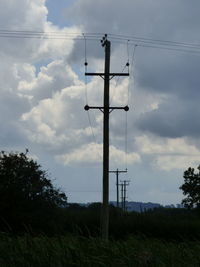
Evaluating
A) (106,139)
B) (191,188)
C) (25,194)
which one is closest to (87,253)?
(106,139)

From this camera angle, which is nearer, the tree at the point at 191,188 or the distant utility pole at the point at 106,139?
the distant utility pole at the point at 106,139

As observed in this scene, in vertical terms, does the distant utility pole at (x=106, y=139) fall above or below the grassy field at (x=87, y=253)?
above

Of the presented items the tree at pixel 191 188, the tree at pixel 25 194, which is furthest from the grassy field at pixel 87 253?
the tree at pixel 191 188

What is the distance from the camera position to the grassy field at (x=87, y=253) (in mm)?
6406

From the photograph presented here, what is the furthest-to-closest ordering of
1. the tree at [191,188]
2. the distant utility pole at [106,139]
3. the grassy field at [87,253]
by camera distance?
the tree at [191,188], the distant utility pole at [106,139], the grassy field at [87,253]

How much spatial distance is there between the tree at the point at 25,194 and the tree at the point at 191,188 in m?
34.6

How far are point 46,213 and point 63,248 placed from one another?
3451 centimetres

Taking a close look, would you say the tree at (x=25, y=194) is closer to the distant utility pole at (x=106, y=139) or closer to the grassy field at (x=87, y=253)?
the distant utility pole at (x=106, y=139)

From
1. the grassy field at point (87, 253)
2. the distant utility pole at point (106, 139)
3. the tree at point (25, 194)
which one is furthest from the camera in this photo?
the tree at point (25, 194)

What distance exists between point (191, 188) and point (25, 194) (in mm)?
40744

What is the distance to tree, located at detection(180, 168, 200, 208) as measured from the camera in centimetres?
7644

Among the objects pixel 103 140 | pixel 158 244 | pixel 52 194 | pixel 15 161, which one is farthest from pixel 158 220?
pixel 158 244

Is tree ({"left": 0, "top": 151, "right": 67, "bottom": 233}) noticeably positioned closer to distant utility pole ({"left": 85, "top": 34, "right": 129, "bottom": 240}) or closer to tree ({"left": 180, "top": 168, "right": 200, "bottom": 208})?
distant utility pole ({"left": 85, "top": 34, "right": 129, "bottom": 240})

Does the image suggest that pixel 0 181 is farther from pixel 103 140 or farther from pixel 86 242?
pixel 86 242
